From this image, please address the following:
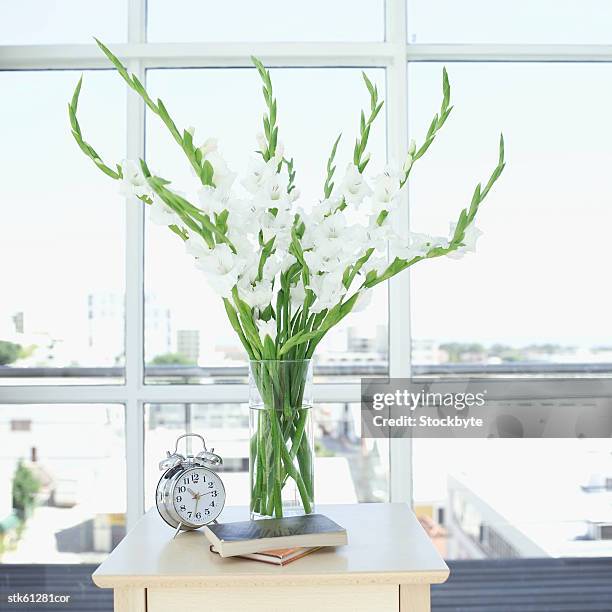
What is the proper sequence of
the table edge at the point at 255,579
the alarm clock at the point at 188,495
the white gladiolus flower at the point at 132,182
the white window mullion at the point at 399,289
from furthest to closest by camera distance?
the white window mullion at the point at 399,289
the alarm clock at the point at 188,495
the white gladiolus flower at the point at 132,182
the table edge at the point at 255,579

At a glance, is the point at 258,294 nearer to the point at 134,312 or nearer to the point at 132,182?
the point at 132,182

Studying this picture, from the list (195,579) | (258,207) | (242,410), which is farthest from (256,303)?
(242,410)

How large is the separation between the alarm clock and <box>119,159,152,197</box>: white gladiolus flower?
56cm

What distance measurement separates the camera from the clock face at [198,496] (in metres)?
1.46

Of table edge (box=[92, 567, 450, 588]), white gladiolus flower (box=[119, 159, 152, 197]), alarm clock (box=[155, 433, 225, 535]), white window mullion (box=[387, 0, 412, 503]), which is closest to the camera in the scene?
table edge (box=[92, 567, 450, 588])

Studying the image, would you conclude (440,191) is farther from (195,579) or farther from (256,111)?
(195,579)

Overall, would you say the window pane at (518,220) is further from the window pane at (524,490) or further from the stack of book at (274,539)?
the stack of book at (274,539)

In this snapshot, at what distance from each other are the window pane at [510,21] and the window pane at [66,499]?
1.49m

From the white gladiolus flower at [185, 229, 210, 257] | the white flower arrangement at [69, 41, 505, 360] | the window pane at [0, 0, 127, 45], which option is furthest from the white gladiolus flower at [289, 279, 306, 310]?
the window pane at [0, 0, 127, 45]

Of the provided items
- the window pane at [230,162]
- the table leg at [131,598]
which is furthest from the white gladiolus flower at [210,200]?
the window pane at [230,162]

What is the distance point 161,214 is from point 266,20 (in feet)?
3.84

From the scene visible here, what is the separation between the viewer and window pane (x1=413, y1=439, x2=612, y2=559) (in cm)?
221

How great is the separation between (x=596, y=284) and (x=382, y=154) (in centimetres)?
75

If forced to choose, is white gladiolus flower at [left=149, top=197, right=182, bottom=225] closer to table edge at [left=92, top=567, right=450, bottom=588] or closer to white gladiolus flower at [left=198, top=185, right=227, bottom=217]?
white gladiolus flower at [left=198, top=185, right=227, bottom=217]
